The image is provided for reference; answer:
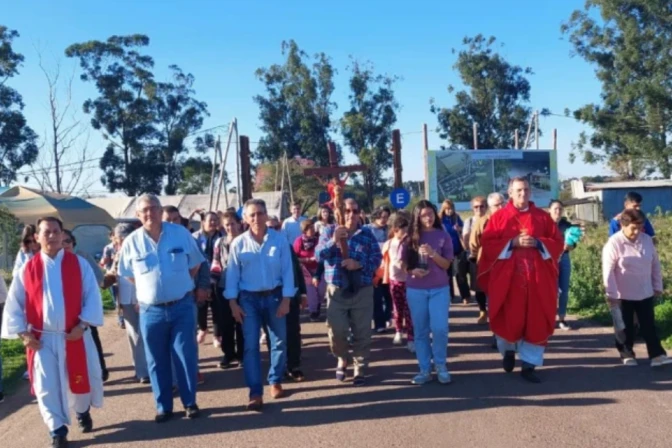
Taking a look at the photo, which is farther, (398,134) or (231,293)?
(398,134)

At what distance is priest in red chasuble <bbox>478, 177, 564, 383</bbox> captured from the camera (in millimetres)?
6223

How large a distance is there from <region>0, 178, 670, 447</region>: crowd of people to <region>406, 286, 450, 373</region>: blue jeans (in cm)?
1

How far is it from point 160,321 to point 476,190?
20.9 metres

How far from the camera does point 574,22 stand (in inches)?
1444

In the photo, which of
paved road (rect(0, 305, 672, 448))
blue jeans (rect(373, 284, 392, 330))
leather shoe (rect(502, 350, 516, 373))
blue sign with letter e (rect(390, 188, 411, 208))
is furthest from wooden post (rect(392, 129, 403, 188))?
leather shoe (rect(502, 350, 516, 373))

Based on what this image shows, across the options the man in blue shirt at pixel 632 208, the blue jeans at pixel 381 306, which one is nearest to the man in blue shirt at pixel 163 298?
the blue jeans at pixel 381 306

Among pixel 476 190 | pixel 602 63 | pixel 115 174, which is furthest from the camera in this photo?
pixel 115 174

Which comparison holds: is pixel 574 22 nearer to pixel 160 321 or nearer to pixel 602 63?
pixel 602 63

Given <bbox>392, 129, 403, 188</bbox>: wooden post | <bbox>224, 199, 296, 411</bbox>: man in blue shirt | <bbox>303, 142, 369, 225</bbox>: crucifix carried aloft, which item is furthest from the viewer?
<bbox>392, 129, 403, 188</bbox>: wooden post

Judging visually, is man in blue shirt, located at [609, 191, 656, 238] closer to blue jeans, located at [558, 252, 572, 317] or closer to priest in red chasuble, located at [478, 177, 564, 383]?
blue jeans, located at [558, 252, 572, 317]

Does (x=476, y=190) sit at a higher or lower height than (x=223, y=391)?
higher

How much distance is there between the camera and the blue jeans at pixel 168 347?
17.9 ft

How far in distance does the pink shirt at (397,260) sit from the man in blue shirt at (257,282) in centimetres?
116

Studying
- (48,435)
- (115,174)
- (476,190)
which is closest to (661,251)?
(48,435)
